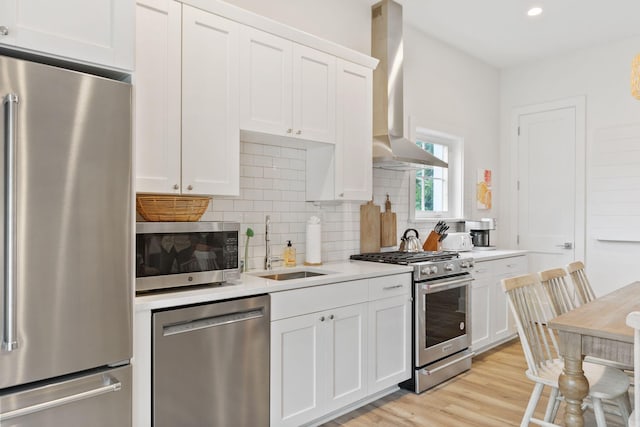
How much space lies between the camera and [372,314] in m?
2.78

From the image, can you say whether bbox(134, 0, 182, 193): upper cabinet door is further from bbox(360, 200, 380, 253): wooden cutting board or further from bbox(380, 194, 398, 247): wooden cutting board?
bbox(380, 194, 398, 247): wooden cutting board

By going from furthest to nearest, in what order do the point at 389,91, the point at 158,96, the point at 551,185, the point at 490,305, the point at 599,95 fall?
the point at 551,185
the point at 599,95
the point at 490,305
the point at 389,91
the point at 158,96

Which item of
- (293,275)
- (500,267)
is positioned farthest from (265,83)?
(500,267)

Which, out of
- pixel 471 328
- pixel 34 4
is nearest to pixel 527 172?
pixel 471 328

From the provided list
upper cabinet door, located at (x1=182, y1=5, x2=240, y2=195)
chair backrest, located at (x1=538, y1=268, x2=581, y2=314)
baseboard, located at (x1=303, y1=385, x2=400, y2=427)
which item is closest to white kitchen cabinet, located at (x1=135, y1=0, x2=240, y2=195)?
upper cabinet door, located at (x1=182, y1=5, x2=240, y2=195)

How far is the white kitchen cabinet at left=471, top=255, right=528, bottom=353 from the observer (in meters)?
3.74

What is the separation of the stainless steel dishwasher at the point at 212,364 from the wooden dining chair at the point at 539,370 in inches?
49.3

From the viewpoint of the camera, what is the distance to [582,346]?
5.90 feet

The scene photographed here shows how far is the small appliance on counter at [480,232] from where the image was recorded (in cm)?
460

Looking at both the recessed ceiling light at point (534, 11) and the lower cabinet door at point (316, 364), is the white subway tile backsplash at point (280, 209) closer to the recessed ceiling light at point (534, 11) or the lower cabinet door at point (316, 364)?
the lower cabinet door at point (316, 364)

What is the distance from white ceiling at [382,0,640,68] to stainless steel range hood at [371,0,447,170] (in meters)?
0.26

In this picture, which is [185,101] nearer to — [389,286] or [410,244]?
[389,286]

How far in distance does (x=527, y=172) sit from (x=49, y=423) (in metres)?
5.08

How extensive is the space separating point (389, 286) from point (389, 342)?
0.37 metres
